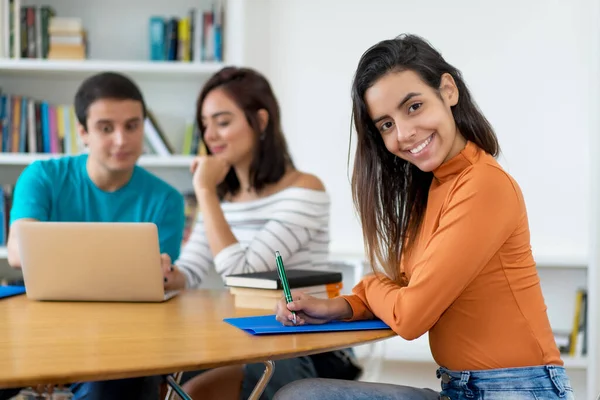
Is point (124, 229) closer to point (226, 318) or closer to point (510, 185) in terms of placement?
point (226, 318)

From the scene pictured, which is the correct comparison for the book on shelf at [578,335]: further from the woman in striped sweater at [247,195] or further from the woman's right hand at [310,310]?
the woman's right hand at [310,310]

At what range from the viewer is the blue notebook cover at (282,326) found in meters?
1.34

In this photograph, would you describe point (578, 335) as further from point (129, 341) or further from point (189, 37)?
point (129, 341)

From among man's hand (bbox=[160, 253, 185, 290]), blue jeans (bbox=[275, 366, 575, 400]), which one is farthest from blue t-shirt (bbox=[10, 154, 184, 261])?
blue jeans (bbox=[275, 366, 575, 400])

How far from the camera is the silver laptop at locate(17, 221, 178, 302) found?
1708mm

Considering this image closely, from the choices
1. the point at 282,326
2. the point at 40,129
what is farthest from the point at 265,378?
the point at 40,129

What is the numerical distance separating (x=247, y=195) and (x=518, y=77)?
5.42ft

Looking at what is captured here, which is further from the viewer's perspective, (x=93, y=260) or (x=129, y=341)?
(x=93, y=260)

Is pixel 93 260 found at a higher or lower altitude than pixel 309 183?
lower

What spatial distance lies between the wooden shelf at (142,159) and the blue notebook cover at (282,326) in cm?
190

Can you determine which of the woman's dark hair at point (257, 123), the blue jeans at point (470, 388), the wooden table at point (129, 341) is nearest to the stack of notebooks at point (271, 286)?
the wooden table at point (129, 341)

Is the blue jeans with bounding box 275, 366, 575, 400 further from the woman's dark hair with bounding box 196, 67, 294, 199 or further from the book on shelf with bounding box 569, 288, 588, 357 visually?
the book on shelf with bounding box 569, 288, 588, 357

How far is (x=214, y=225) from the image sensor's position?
2.21m

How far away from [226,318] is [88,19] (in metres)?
2.43
